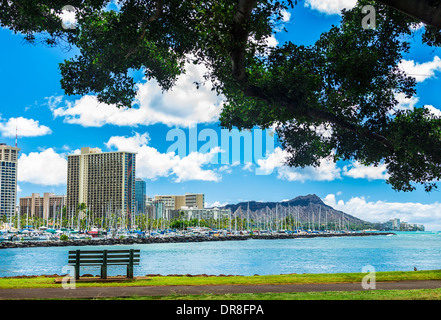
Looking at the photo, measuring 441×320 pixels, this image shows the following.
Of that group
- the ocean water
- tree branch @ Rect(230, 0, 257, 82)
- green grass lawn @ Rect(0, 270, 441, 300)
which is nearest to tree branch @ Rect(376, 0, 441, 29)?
tree branch @ Rect(230, 0, 257, 82)

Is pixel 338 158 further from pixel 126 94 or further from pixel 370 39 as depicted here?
pixel 126 94

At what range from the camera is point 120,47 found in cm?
2102

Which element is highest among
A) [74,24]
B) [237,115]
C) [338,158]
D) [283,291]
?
[74,24]

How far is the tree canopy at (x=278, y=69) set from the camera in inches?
752

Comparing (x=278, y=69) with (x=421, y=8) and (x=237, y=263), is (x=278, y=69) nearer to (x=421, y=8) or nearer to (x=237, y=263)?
(x=421, y=8)

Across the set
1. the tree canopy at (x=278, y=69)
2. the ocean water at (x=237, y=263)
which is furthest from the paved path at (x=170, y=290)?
the ocean water at (x=237, y=263)

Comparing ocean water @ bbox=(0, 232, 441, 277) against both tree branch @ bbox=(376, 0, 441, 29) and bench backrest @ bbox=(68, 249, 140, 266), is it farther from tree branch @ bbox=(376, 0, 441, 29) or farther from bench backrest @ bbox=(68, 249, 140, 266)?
tree branch @ bbox=(376, 0, 441, 29)

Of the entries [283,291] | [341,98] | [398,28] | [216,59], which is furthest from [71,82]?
[398,28]

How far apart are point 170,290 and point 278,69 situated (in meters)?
9.99

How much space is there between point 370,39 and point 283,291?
13568mm

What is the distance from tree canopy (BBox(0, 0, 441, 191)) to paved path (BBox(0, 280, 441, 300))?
7429mm

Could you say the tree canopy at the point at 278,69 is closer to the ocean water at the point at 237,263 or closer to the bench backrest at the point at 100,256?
the bench backrest at the point at 100,256

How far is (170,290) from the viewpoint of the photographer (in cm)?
1555
